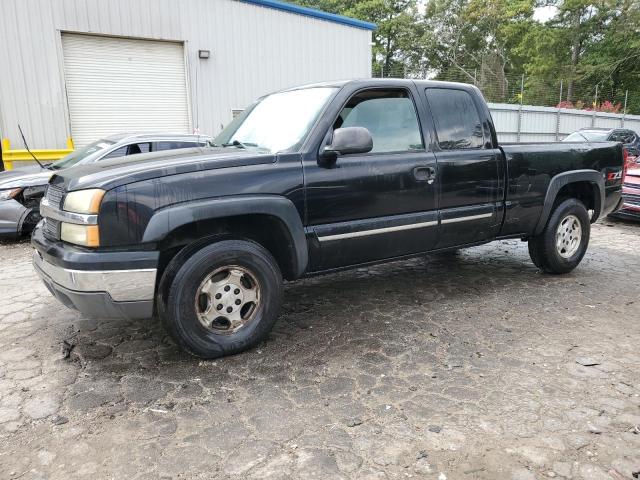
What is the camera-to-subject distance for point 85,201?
118 inches

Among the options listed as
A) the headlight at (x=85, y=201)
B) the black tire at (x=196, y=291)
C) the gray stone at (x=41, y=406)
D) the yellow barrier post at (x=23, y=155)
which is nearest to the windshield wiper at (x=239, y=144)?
the black tire at (x=196, y=291)

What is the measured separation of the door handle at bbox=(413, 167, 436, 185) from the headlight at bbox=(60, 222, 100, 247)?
238cm

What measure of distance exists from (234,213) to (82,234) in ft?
2.96

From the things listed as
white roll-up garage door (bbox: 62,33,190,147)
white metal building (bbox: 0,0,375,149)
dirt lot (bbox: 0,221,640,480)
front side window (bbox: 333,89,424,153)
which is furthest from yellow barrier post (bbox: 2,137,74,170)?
front side window (bbox: 333,89,424,153)

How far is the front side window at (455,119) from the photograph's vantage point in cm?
430

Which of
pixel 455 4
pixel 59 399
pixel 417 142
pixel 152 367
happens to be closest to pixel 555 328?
pixel 417 142

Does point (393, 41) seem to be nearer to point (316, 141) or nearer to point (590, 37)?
point (590, 37)

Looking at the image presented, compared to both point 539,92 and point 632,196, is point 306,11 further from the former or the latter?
point 539,92

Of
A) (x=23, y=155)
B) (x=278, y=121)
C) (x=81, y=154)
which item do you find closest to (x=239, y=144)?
(x=278, y=121)

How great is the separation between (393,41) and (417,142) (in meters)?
41.3

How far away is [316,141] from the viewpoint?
143 inches

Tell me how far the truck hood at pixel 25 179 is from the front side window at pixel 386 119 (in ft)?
16.4

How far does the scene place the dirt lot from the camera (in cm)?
239

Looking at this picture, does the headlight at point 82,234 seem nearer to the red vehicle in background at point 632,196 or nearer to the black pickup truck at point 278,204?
the black pickup truck at point 278,204
